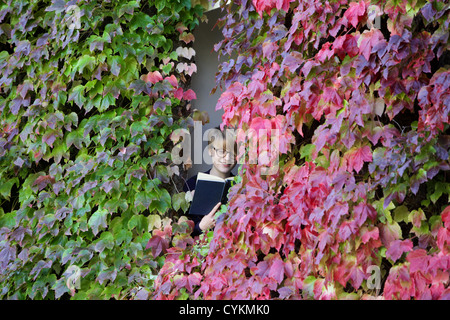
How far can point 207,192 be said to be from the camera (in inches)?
126

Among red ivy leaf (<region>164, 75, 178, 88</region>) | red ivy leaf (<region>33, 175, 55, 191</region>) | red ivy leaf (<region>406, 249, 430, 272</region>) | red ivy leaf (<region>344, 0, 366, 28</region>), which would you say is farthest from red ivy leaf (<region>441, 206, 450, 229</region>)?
red ivy leaf (<region>33, 175, 55, 191</region>)

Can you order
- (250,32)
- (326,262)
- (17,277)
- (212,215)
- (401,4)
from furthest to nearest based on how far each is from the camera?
(17,277), (212,215), (250,32), (326,262), (401,4)

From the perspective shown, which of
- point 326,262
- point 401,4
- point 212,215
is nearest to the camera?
point 401,4

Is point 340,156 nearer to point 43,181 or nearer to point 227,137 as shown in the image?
point 227,137

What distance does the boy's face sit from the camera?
3.52 m

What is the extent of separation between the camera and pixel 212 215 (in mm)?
3289

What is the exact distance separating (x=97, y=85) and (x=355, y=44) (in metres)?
1.65

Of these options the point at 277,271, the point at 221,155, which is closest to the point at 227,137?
the point at 221,155

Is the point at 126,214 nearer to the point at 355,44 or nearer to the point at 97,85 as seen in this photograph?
the point at 97,85

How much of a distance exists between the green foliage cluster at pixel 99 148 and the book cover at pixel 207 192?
0.51 ft

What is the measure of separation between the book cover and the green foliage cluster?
0.15 metres

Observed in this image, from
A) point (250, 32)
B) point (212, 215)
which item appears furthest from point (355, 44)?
point (212, 215)

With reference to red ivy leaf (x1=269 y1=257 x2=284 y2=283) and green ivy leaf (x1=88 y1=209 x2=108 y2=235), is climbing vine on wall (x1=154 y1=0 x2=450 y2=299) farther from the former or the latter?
green ivy leaf (x1=88 y1=209 x2=108 y2=235)

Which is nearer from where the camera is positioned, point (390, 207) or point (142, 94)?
point (390, 207)
